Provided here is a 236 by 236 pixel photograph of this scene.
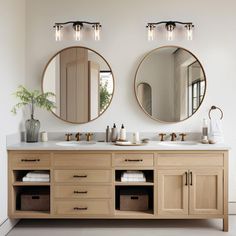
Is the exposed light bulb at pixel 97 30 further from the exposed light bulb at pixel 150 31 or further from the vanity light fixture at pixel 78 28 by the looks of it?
the exposed light bulb at pixel 150 31

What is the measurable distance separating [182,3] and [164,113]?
125 cm

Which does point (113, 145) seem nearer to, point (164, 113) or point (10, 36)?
point (164, 113)

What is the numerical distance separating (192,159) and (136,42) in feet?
4.75

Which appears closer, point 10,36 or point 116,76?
point 10,36

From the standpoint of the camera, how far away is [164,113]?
→ 3689 mm

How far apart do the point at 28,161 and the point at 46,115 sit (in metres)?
0.71

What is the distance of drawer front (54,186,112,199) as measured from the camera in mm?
3172

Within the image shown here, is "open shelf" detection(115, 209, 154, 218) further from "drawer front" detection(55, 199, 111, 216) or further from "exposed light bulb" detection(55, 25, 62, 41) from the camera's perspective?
"exposed light bulb" detection(55, 25, 62, 41)

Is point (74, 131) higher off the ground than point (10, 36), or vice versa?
point (10, 36)

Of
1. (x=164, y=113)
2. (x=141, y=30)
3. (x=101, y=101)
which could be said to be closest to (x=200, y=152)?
(x=164, y=113)

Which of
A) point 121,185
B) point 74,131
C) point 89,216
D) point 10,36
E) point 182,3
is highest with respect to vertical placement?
point 182,3

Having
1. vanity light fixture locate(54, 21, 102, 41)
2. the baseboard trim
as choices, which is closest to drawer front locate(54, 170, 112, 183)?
the baseboard trim

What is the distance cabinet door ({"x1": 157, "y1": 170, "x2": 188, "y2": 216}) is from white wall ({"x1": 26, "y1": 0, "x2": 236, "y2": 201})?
692 millimetres

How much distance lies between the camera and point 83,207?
10.4 ft
